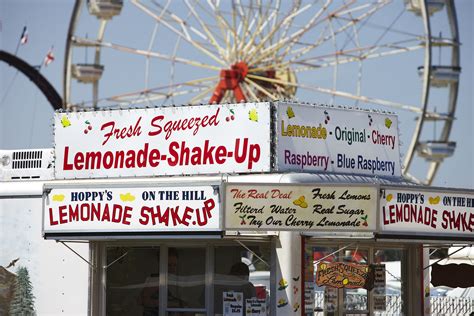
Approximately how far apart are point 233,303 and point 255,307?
0.37 metres

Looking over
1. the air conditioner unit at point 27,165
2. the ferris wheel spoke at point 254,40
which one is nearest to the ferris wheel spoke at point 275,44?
the ferris wheel spoke at point 254,40

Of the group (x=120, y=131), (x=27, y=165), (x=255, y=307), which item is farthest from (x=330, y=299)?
(x=27, y=165)

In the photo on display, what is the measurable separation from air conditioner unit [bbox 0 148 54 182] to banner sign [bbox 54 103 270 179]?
663 mm

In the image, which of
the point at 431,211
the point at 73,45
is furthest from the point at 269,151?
the point at 73,45

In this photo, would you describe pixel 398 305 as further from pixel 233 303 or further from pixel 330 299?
pixel 233 303

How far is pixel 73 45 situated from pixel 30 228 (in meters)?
23.0

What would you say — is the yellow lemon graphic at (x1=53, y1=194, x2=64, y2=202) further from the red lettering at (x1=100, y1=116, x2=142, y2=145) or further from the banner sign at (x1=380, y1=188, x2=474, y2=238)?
the banner sign at (x1=380, y1=188, x2=474, y2=238)

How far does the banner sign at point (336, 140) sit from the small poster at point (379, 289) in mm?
1393

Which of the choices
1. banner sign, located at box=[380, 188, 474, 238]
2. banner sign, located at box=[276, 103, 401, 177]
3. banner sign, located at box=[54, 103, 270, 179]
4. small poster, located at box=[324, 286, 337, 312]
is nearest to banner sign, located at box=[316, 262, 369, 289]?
small poster, located at box=[324, 286, 337, 312]

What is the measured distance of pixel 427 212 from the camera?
1791 cm

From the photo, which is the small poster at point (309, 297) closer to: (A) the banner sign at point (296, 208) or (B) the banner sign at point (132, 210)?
(A) the banner sign at point (296, 208)

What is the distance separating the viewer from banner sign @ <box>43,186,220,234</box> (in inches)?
671

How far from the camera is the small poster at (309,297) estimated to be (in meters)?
17.8

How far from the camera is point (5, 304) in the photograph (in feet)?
65.2
